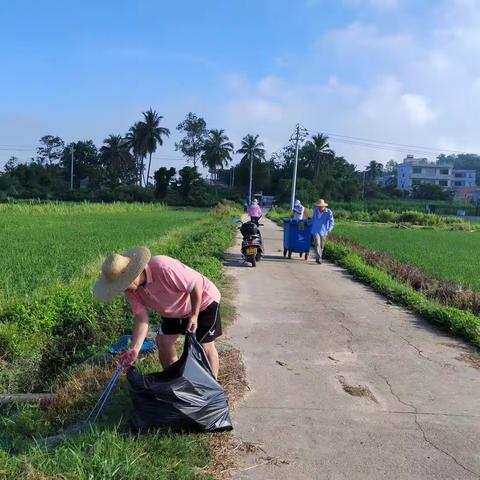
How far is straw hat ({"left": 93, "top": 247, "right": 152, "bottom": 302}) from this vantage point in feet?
12.7

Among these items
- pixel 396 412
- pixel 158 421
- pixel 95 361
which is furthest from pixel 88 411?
pixel 396 412

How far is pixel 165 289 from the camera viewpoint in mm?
4102

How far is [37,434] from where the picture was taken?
13.7 feet

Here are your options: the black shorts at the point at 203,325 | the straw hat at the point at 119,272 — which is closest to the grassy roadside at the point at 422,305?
the black shorts at the point at 203,325

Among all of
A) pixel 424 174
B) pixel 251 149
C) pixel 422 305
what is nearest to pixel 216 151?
pixel 251 149

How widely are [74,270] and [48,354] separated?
388 centimetres

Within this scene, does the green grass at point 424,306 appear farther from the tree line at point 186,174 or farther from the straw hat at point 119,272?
the tree line at point 186,174

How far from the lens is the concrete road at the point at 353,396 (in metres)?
3.72

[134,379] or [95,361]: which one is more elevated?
[134,379]

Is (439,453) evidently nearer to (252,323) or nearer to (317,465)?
(317,465)

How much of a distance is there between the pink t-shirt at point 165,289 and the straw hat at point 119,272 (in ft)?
0.44

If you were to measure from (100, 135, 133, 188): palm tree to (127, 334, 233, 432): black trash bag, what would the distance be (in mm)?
86196

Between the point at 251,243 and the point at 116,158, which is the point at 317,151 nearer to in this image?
the point at 116,158

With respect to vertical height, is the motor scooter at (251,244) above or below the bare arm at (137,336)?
below
